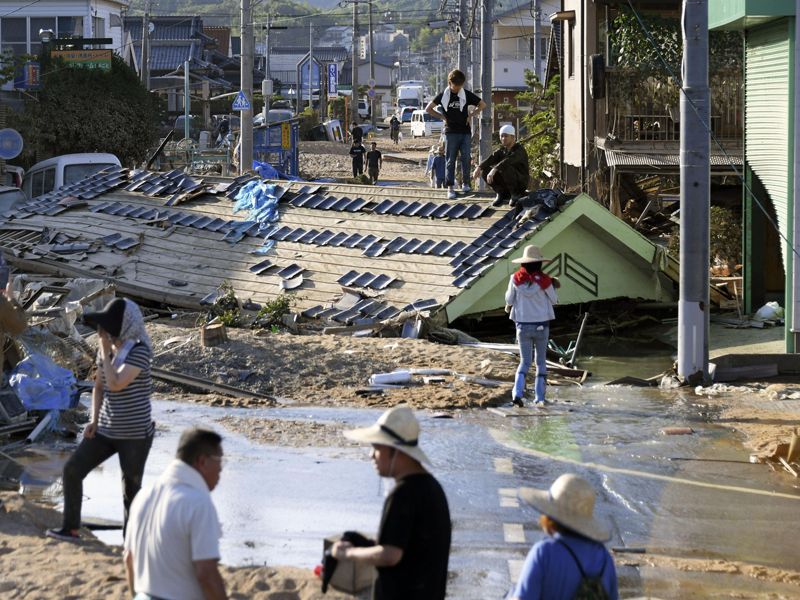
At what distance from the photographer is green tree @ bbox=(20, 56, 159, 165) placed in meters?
39.6

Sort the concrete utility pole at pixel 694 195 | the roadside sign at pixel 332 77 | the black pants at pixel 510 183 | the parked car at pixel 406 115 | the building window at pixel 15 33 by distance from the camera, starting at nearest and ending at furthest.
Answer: the concrete utility pole at pixel 694 195
the black pants at pixel 510 183
the building window at pixel 15 33
the roadside sign at pixel 332 77
the parked car at pixel 406 115

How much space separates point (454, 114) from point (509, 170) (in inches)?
57.6

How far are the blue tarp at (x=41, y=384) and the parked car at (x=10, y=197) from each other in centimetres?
1564

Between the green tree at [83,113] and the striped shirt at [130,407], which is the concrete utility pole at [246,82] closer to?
the green tree at [83,113]

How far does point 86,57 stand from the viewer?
4050 centimetres

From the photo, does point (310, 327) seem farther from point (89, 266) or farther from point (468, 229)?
point (89, 266)

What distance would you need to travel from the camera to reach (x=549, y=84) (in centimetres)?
3597

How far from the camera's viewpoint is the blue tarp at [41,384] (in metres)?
10.7

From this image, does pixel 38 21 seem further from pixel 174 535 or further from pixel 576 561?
pixel 576 561

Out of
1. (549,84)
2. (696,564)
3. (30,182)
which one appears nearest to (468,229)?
(696,564)

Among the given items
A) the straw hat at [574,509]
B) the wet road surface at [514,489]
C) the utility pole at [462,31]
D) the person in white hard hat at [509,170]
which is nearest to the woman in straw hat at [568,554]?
the straw hat at [574,509]

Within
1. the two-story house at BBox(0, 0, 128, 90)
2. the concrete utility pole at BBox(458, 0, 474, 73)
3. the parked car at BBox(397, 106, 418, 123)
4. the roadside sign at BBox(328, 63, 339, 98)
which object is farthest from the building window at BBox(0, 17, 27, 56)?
the parked car at BBox(397, 106, 418, 123)

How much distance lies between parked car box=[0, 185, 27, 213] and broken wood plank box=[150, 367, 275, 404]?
45.2 feet

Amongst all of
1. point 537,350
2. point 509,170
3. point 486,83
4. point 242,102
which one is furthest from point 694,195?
point 242,102
